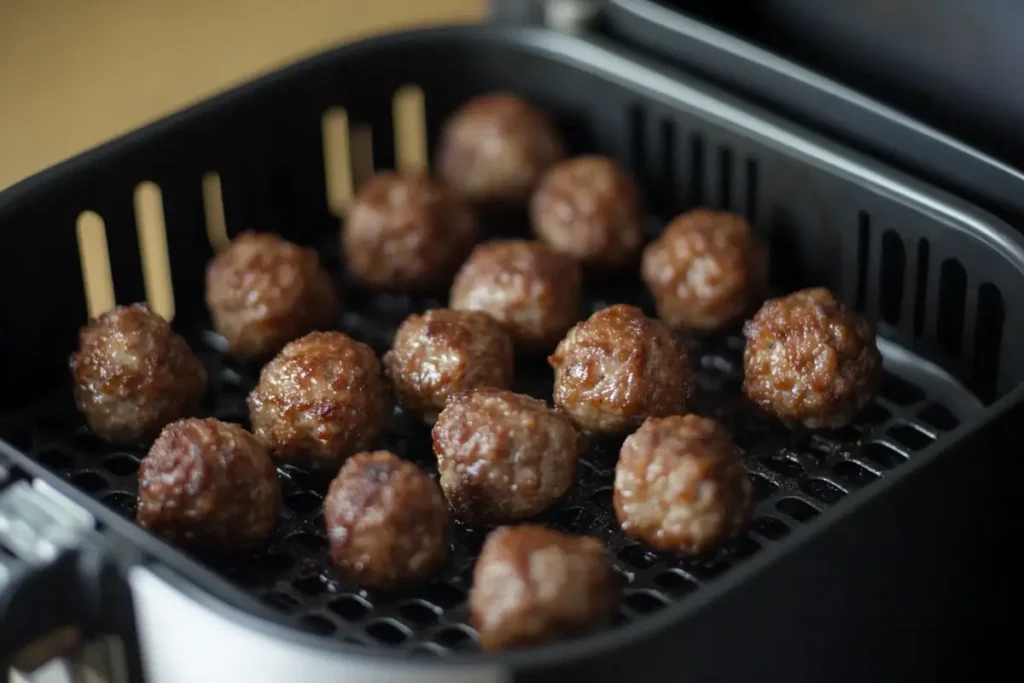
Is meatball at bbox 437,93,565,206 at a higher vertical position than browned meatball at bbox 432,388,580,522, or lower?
higher

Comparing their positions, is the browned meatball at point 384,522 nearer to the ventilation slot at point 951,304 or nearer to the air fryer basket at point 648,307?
the air fryer basket at point 648,307

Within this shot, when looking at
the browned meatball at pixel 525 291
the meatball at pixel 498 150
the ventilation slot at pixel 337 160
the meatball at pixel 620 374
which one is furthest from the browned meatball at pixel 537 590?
the ventilation slot at pixel 337 160

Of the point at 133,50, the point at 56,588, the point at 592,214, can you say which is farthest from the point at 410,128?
the point at 56,588

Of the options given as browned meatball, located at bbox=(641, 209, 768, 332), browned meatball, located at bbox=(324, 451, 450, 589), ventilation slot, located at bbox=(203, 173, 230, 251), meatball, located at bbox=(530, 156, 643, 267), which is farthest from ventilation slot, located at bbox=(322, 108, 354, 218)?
browned meatball, located at bbox=(324, 451, 450, 589)

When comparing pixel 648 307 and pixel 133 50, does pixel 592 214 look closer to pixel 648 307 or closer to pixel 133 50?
pixel 648 307

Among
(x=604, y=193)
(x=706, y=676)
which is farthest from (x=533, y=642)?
(x=604, y=193)

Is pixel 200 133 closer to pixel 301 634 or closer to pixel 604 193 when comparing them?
pixel 604 193

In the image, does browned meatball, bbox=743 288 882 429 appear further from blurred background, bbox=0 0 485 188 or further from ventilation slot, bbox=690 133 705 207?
blurred background, bbox=0 0 485 188

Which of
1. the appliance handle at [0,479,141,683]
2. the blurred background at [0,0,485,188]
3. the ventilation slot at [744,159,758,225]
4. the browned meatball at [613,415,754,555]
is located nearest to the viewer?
the appliance handle at [0,479,141,683]
